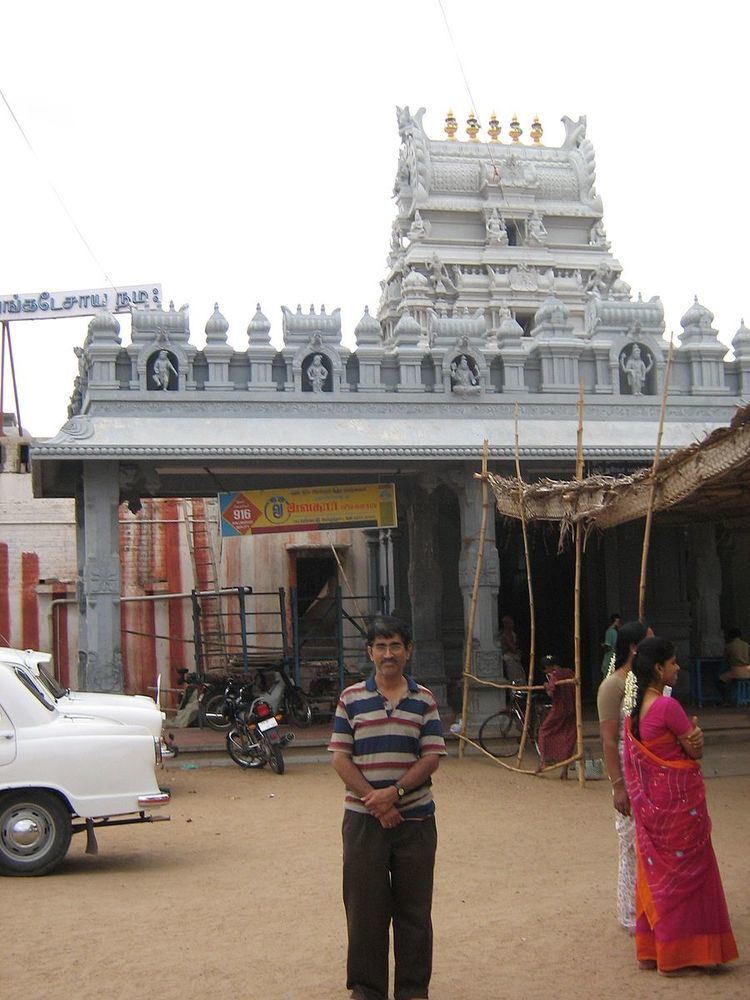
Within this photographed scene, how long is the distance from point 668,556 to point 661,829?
13105 millimetres

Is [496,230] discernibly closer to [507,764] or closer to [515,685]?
Answer: [515,685]

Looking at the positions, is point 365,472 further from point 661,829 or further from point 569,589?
point 661,829

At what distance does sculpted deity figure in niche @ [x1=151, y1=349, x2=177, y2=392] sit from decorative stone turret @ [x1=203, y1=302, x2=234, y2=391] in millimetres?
445

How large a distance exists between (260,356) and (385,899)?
10.6 meters

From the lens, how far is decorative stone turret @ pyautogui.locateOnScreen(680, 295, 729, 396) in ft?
52.3

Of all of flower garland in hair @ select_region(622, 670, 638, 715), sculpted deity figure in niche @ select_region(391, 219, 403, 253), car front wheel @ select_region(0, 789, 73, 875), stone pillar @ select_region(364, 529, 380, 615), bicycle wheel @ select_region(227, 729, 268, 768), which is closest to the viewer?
flower garland in hair @ select_region(622, 670, 638, 715)

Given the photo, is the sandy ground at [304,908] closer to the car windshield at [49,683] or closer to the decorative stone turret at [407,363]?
the car windshield at [49,683]

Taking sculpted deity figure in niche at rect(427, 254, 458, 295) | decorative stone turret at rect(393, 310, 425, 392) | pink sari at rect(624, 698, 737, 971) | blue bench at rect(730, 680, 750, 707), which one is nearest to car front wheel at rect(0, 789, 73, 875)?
pink sari at rect(624, 698, 737, 971)

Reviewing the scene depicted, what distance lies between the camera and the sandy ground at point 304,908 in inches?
A: 214

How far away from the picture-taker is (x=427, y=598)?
17547 mm

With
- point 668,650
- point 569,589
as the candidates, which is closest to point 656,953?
point 668,650

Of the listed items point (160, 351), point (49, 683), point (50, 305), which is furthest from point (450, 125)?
point (49, 683)

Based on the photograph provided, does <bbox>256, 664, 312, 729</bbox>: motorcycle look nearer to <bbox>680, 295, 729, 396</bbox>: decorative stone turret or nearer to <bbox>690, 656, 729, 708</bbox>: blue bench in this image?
<bbox>690, 656, 729, 708</bbox>: blue bench

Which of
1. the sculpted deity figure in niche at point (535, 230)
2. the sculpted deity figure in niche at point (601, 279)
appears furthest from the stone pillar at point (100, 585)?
the sculpted deity figure in niche at point (535, 230)
